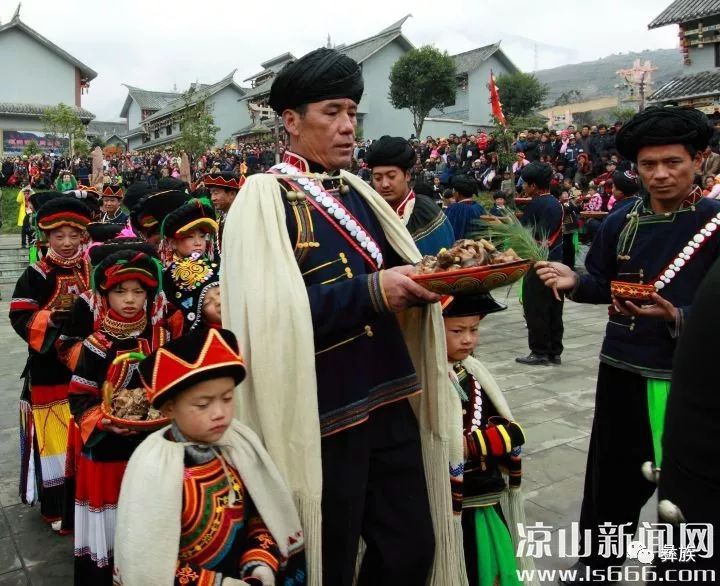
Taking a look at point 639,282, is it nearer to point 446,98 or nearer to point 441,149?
point 441,149

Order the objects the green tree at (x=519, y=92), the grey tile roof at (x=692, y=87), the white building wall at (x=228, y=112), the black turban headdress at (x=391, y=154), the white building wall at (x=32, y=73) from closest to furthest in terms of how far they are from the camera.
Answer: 1. the black turban headdress at (x=391, y=154)
2. the grey tile roof at (x=692, y=87)
3. the green tree at (x=519, y=92)
4. the white building wall at (x=32, y=73)
5. the white building wall at (x=228, y=112)

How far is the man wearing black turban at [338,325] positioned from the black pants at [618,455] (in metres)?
1.04

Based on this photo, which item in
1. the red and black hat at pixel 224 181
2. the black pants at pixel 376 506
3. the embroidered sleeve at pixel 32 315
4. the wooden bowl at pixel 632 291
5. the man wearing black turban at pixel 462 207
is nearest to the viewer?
the black pants at pixel 376 506

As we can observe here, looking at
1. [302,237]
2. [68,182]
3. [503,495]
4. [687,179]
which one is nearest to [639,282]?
[687,179]

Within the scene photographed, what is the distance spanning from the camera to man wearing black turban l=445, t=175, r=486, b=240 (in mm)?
7457

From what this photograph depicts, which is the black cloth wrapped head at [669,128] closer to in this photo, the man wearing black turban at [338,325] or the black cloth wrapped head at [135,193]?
the man wearing black turban at [338,325]

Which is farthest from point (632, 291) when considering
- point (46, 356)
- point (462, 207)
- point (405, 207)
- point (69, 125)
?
point (69, 125)

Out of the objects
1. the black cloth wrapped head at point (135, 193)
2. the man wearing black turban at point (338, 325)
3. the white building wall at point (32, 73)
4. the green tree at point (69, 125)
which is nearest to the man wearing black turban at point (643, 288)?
the man wearing black turban at point (338, 325)

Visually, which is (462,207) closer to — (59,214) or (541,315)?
(541,315)

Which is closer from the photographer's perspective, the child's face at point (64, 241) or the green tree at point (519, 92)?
the child's face at point (64, 241)

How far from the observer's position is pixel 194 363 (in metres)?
2.14

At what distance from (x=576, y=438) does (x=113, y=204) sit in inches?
210

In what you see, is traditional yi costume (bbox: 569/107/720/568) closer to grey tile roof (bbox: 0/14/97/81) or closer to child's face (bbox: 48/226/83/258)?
child's face (bbox: 48/226/83/258)

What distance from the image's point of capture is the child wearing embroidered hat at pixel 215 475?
208 centimetres
